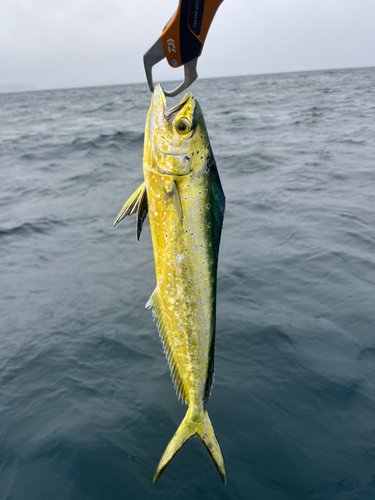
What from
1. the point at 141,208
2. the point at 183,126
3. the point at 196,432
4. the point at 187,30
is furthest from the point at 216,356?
the point at 187,30

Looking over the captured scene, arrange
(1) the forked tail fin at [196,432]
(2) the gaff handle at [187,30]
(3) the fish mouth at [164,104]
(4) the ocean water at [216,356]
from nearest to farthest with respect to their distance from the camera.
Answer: (2) the gaff handle at [187,30] → (3) the fish mouth at [164,104] → (1) the forked tail fin at [196,432] → (4) the ocean water at [216,356]

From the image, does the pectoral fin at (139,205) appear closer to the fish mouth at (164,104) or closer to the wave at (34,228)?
the fish mouth at (164,104)

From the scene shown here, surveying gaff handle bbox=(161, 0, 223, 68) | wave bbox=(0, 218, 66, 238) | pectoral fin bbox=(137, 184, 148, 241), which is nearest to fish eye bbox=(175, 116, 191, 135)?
gaff handle bbox=(161, 0, 223, 68)

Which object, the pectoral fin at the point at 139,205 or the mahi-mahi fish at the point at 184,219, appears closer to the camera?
the mahi-mahi fish at the point at 184,219

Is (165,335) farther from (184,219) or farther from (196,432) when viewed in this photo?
(184,219)

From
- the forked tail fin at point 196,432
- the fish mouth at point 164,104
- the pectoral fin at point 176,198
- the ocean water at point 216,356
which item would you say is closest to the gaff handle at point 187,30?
the fish mouth at point 164,104

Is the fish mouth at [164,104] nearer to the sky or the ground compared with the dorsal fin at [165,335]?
nearer to the sky

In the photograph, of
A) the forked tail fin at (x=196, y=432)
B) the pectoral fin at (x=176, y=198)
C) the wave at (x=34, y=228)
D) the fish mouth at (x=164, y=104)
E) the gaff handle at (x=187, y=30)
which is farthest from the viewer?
the wave at (x=34, y=228)

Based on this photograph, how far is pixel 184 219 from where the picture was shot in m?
2.36

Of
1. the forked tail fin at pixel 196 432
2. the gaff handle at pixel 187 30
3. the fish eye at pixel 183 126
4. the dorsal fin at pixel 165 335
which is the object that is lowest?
the forked tail fin at pixel 196 432

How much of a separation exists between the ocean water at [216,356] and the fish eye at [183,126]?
11.2ft

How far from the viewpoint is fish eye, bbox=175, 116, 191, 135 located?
2.37 meters

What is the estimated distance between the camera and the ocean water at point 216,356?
12.3ft

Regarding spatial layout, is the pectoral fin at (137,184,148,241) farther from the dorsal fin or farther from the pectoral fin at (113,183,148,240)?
the dorsal fin
